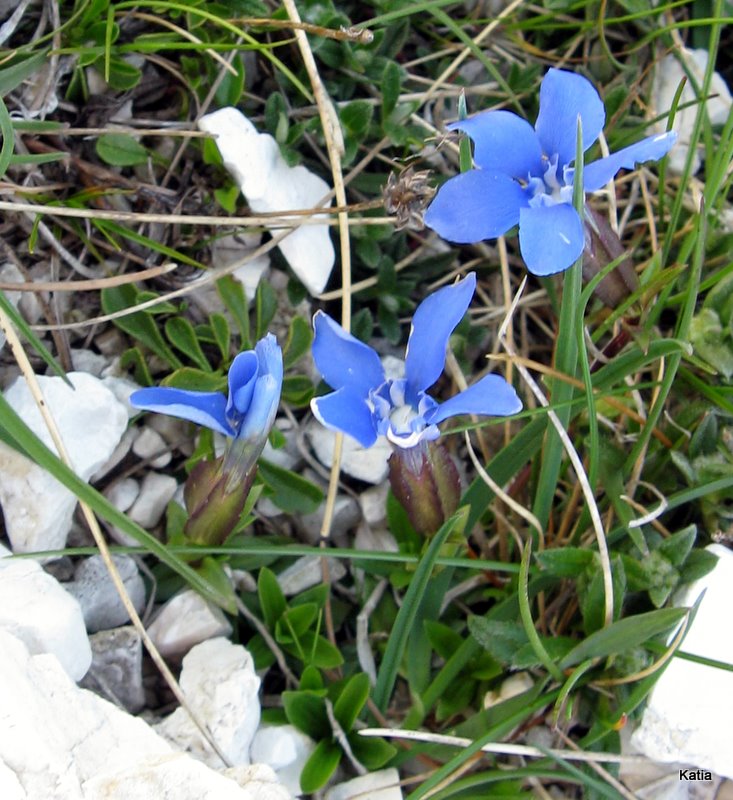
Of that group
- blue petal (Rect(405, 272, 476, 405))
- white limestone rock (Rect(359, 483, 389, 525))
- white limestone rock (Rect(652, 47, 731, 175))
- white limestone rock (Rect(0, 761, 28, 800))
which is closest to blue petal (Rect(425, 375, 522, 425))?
blue petal (Rect(405, 272, 476, 405))

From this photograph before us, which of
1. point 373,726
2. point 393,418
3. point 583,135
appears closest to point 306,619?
point 373,726

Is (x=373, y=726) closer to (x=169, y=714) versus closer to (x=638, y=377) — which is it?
(x=169, y=714)

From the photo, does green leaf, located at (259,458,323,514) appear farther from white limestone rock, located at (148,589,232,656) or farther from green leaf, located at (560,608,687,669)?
green leaf, located at (560,608,687,669)

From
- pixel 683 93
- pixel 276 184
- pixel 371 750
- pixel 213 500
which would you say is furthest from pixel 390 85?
pixel 371 750

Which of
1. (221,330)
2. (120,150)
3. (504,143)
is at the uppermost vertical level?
(504,143)

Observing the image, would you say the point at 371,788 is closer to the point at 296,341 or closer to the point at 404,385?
the point at 404,385

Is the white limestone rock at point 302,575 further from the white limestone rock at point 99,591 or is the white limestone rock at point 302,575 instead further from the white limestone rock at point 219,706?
the white limestone rock at point 99,591
